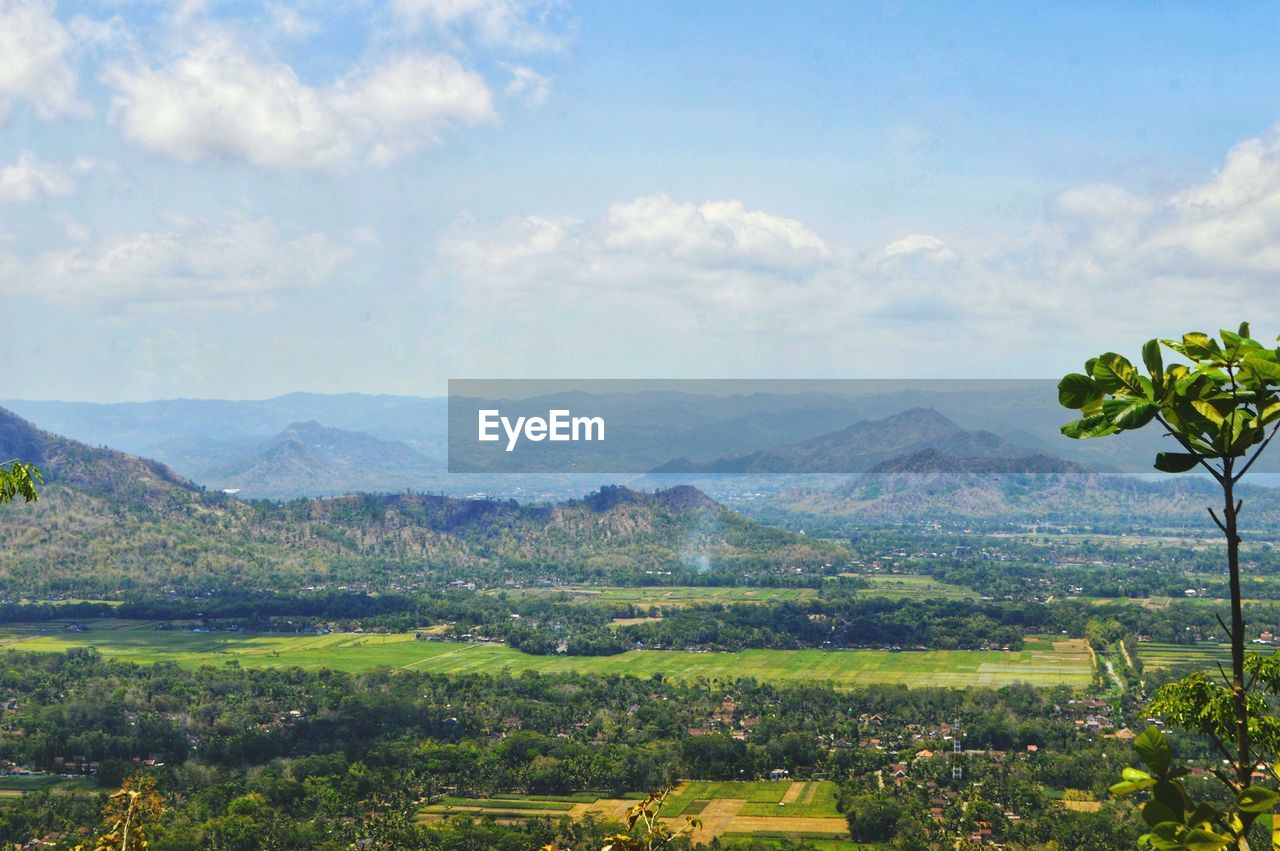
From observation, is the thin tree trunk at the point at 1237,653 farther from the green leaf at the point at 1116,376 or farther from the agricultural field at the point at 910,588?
the agricultural field at the point at 910,588

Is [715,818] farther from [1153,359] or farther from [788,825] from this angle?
[1153,359]

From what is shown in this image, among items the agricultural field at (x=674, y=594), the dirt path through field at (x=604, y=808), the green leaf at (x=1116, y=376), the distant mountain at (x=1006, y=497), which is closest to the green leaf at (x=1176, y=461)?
the green leaf at (x=1116, y=376)

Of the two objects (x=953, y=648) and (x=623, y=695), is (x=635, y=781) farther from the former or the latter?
(x=953, y=648)

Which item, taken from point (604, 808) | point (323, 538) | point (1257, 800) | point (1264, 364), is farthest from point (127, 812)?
point (323, 538)

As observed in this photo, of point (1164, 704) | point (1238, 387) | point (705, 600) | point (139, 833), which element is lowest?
point (705, 600)

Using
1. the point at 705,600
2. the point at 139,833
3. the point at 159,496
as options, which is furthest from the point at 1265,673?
the point at 159,496

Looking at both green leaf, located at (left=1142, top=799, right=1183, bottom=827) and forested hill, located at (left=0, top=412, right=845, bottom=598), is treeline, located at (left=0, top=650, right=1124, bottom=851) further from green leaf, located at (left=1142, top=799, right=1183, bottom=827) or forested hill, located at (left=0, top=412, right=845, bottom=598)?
forested hill, located at (left=0, top=412, right=845, bottom=598)
